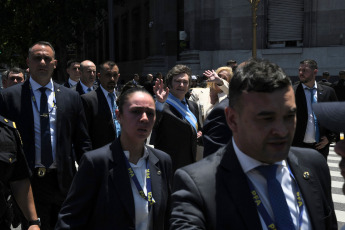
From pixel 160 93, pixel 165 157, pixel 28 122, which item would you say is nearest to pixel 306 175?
pixel 165 157

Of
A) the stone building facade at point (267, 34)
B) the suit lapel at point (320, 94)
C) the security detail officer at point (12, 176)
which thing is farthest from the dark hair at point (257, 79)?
the stone building facade at point (267, 34)

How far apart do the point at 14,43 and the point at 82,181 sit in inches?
1229

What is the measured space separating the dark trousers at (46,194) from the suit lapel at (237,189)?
296 centimetres

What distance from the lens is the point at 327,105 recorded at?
202 centimetres

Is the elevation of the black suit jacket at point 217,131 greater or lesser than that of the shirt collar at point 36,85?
lesser

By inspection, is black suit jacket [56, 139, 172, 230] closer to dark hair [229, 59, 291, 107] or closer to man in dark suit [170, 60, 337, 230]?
man in dark suit [170, 60, 337, 230]

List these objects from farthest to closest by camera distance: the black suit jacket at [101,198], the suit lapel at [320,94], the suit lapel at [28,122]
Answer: the suit lapel at [320,94] → the suit lapel at [28,122] → the black suit jacket at [101,198]

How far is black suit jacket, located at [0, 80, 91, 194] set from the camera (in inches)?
179

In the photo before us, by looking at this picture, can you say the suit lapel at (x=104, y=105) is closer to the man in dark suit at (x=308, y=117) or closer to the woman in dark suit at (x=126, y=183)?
the woman in dark suit at (x=126, y=183)

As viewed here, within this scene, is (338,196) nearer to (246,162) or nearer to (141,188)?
(141,188)

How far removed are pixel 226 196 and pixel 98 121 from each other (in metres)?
4.07

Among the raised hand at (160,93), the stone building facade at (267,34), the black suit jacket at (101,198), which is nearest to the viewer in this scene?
the black suit jacket at (101,198)

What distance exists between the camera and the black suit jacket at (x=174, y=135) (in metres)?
5.53

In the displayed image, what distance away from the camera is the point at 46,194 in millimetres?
4613
